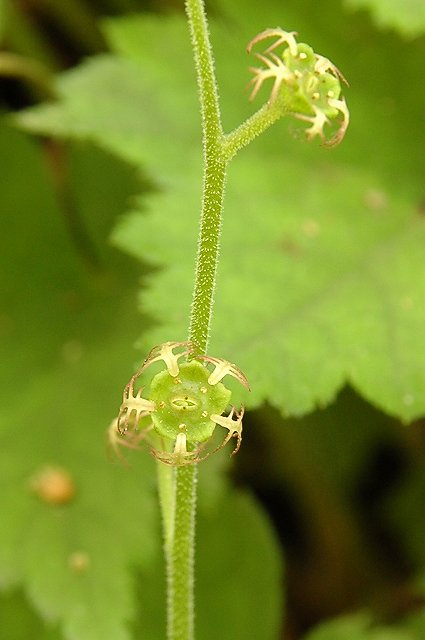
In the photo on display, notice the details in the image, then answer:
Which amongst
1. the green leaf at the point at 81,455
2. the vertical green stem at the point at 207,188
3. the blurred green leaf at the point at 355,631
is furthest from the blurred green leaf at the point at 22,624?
the vertical green stem at the point at 207,188

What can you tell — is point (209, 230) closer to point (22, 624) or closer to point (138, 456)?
point (138, 456)

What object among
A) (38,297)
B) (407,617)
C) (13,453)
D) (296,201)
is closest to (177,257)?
(296,201)

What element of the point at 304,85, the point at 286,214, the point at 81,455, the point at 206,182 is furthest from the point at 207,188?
the point at 81,455

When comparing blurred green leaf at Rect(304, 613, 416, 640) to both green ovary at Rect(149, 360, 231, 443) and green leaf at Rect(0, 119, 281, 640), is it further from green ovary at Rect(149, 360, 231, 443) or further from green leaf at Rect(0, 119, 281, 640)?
green ovary at Rect(149, 360, 231, 443)

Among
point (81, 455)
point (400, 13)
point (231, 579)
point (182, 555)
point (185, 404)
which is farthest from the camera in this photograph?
point (231, 579)

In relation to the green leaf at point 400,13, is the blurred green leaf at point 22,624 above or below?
below

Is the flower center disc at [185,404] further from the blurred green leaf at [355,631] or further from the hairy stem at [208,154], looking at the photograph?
the blurred green leaf at [355,631]

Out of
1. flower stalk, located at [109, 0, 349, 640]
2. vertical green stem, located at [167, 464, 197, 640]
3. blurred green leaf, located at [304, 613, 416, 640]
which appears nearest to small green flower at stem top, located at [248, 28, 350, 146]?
flower stalk, located at [109, 0, 349, 640]
